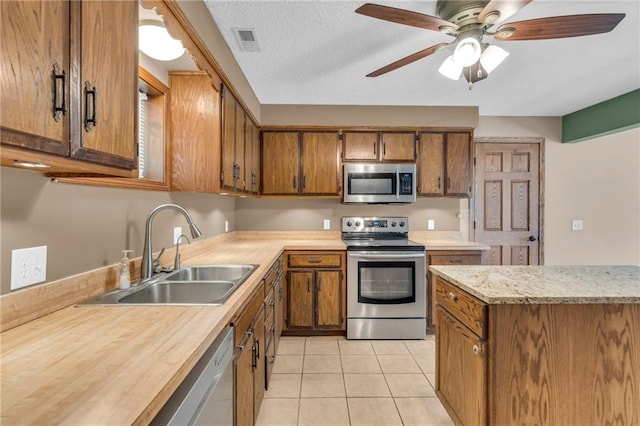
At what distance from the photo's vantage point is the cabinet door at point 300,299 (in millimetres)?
3176

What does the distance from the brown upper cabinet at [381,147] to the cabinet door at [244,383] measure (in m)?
2.48

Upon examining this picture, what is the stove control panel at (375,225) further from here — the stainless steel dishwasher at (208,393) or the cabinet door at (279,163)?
the stainless steel dishwasher at (208,393)

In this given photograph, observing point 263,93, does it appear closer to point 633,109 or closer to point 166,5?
point 166,5

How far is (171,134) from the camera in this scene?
7.01 ft

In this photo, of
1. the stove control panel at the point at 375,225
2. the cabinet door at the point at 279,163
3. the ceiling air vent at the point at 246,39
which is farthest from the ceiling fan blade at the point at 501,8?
the stove control panel at the point at 375,225

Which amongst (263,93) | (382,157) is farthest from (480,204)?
(263,93)

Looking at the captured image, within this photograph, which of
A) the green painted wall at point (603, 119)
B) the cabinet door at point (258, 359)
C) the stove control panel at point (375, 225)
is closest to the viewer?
the cabinet door at point (258, 359)

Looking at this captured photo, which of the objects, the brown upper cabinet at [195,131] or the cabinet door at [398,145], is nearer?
the brown upper cabinet at [195,131]

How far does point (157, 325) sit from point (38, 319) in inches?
16.6

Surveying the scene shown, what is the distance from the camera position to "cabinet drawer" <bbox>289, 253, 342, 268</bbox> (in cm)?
318

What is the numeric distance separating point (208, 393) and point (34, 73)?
0.98 meters

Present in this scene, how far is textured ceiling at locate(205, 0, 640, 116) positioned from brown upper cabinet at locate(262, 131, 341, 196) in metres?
0.41

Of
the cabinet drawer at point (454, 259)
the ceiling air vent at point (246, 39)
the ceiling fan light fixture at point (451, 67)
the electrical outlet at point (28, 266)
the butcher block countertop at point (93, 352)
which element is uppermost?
the ceiling air vent at point (246, 39)

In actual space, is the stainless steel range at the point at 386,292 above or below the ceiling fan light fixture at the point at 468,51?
below
